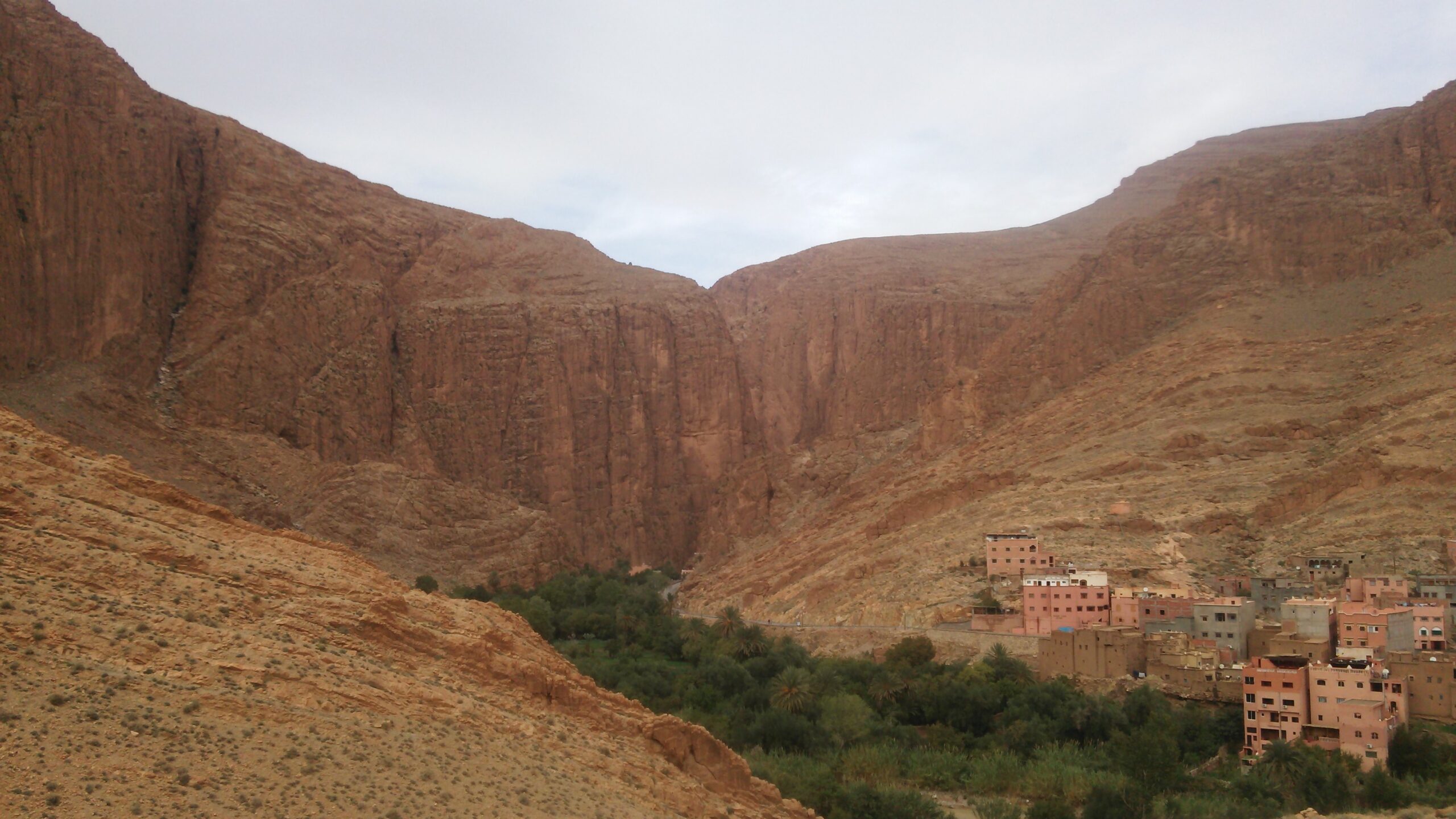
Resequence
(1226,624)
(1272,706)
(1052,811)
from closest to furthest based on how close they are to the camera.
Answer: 1. (1052,811)
2. (1272,706)
3. (1226,624)

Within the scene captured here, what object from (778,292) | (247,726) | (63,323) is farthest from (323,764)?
(778,292)

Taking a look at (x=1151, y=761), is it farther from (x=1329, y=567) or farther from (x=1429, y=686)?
(x=1329, y=567)

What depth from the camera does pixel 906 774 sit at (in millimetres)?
39688

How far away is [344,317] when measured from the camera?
266ft

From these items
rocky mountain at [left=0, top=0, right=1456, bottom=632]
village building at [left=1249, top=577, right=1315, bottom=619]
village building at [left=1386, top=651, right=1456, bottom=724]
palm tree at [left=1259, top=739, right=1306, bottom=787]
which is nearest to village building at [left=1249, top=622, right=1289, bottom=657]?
village building at [left=1249, top=577, right=1315, bottom=619]

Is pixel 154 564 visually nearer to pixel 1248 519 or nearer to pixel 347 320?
pixel 1248 519

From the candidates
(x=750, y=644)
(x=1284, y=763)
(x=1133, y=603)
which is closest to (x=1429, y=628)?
(x=1133, y=603)

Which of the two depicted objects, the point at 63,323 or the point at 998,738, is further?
the point at 63,323

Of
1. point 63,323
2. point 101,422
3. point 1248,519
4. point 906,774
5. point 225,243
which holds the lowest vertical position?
point 906,774

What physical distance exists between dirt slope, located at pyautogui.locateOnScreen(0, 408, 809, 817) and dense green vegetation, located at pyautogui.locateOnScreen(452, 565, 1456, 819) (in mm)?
13612

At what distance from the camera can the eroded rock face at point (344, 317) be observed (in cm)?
6488

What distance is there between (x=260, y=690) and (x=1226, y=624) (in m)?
38.7

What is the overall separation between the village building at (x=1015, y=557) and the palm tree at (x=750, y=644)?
9.79 meters

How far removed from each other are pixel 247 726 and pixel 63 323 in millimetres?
54920
